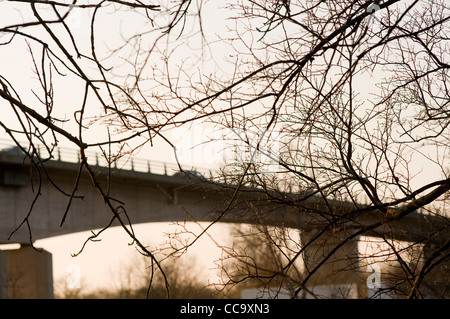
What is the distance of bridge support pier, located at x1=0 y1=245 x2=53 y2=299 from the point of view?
29891 mm

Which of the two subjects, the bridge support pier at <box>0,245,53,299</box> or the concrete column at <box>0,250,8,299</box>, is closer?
the concrete column at <box>0,250,8,299</box>

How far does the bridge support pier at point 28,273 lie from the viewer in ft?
98.1

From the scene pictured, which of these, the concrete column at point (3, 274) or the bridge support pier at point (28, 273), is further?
the bridge support pier at point (28, 273)

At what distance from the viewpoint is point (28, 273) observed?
100.0ft

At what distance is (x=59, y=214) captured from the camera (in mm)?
28562

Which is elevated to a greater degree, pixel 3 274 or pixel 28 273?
pixel 28 273

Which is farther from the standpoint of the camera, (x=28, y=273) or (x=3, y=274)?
(x=28, y=273)
